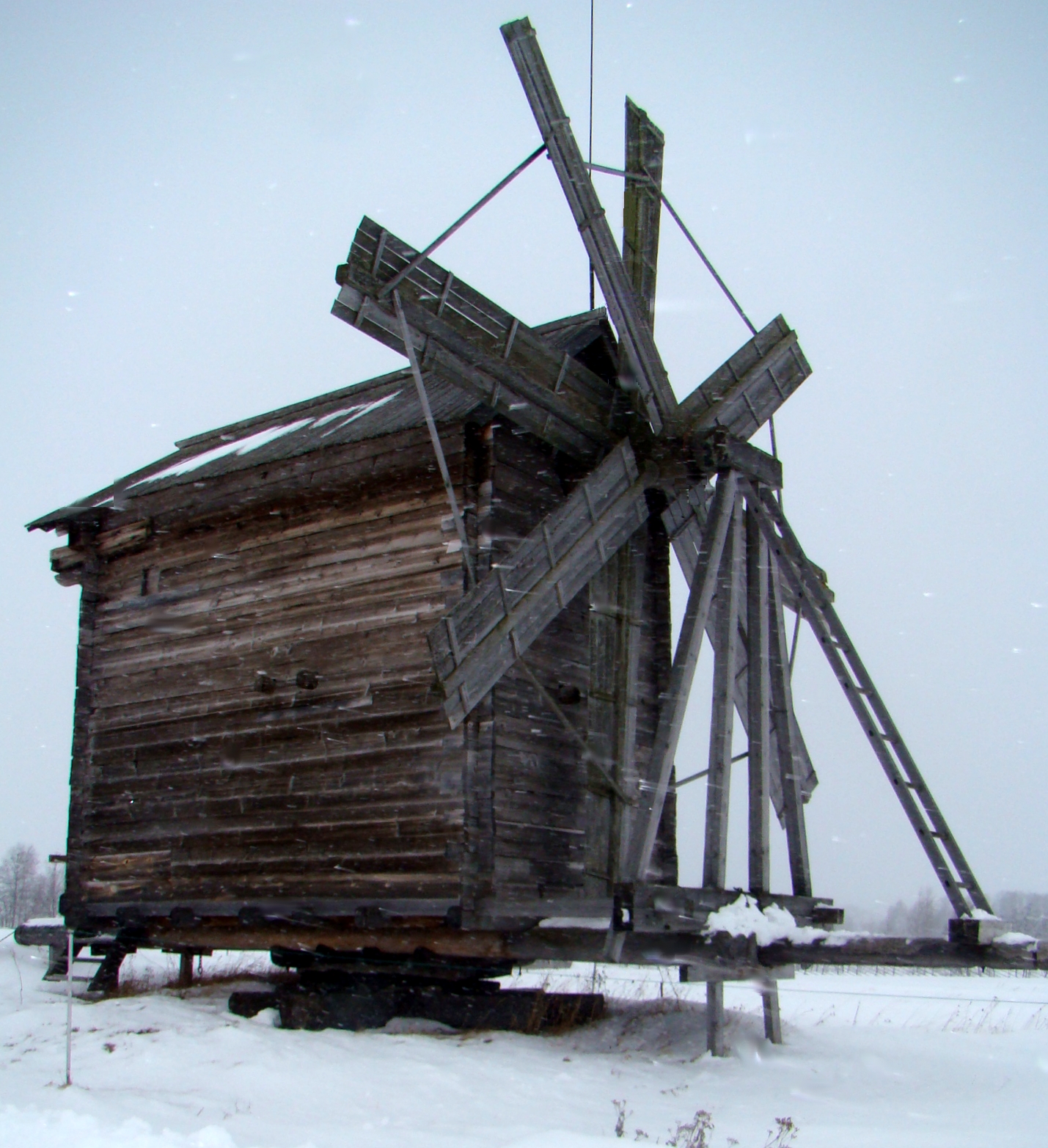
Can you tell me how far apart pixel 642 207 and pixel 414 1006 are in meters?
7.91

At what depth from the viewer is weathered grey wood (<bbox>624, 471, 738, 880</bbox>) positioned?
373 inches

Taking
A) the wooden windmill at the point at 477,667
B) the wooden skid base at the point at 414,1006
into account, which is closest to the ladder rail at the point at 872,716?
the wooden windmill at the point at 477,667

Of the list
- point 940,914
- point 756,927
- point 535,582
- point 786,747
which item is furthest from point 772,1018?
point 940,914

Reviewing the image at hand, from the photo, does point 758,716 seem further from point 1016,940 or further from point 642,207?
point 642,207

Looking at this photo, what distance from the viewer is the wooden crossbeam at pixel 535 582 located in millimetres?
9195

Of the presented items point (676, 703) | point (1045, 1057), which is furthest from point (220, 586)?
point (1045, 1057)

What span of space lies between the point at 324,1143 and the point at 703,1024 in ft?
16.9

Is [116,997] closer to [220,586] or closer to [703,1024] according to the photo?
[220,586]

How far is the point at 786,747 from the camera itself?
35.2ft

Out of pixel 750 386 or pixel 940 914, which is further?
pixel 940 914

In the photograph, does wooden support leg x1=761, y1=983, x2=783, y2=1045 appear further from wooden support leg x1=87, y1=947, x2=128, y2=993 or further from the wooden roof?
wooden support leg x1=87, y1=947, x2=128, y2=993

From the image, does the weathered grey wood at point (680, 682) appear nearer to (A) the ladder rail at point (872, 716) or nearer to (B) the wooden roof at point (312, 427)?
(A) the ladder rail at point (872, 716)

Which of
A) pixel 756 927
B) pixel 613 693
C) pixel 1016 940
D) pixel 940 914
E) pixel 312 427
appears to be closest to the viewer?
pixel 1016 940

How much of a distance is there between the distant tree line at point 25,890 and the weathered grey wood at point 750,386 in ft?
184
